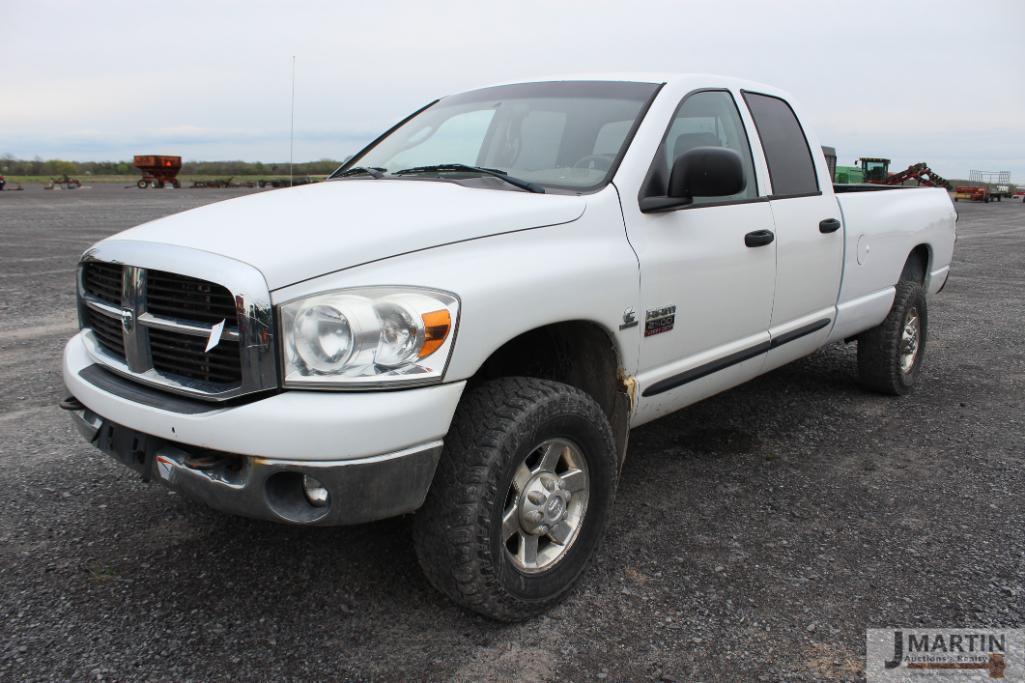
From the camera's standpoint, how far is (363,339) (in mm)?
2299

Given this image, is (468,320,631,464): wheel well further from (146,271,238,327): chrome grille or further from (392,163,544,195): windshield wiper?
(146,271,238,327): chrome grille

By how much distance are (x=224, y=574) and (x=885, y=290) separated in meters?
4.01

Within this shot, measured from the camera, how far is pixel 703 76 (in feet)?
12.5

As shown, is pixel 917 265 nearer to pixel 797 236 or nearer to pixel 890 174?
pixel 797 236

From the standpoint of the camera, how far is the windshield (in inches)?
132

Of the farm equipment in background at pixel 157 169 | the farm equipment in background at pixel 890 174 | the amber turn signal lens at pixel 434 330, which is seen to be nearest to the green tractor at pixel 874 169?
the farm equipment in background at pixel 890 174

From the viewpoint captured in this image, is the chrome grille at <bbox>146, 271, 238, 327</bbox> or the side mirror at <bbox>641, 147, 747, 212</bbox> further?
the side mirror at <bbox>641, 147, 747, 212</bbox>

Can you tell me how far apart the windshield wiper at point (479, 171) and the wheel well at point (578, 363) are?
54 cm

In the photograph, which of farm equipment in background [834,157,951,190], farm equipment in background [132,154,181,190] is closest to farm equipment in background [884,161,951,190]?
farm equipment in background [834,157,951,190]

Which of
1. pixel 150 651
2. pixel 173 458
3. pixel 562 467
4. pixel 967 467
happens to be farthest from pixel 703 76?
pixel 150 651

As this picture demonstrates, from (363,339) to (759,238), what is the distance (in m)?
2.10

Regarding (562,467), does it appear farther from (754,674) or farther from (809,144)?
(809,144)

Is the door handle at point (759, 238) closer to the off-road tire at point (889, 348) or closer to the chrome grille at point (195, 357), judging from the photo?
the off-road tire at point (889, 348)

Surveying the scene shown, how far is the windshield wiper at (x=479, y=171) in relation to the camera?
3.13 m
